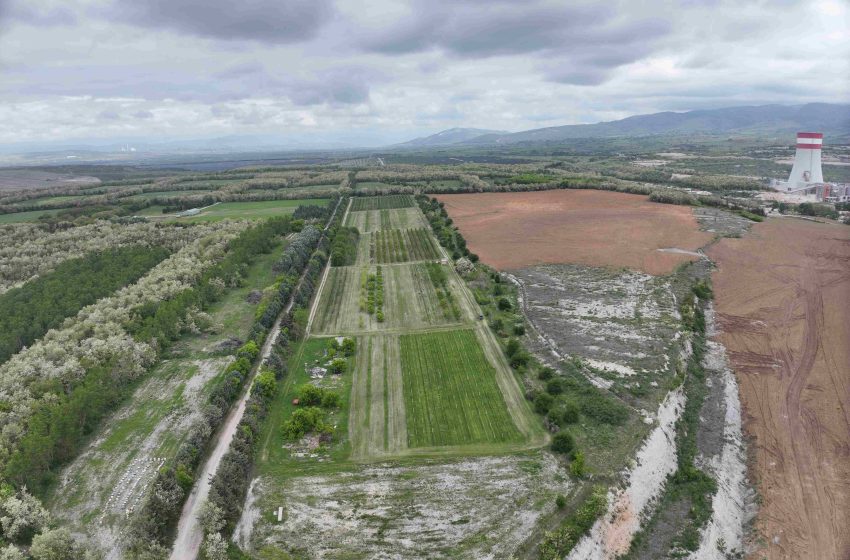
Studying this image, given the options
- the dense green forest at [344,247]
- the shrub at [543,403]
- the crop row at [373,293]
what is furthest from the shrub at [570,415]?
the dense green forest at [344,247]

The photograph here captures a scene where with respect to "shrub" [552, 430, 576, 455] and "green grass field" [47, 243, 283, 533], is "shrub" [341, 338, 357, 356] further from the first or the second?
"shrub" [552, 430, 576, 455]

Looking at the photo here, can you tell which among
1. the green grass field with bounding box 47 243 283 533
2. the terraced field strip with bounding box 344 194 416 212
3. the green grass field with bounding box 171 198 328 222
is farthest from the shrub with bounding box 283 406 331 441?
the terraced field strip with bounding box 344 194 416 212

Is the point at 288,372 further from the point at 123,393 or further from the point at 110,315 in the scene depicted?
the point at 110,315

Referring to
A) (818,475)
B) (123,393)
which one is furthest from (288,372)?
(818,475)

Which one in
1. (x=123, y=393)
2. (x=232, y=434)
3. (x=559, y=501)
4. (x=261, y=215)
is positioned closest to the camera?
(x=559, y=501)

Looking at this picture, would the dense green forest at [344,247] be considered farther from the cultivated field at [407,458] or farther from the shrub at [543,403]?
the shrub at [543,403]

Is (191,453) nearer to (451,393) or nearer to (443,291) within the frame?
(451,393)

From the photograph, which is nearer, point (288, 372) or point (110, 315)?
point (288, 372)
